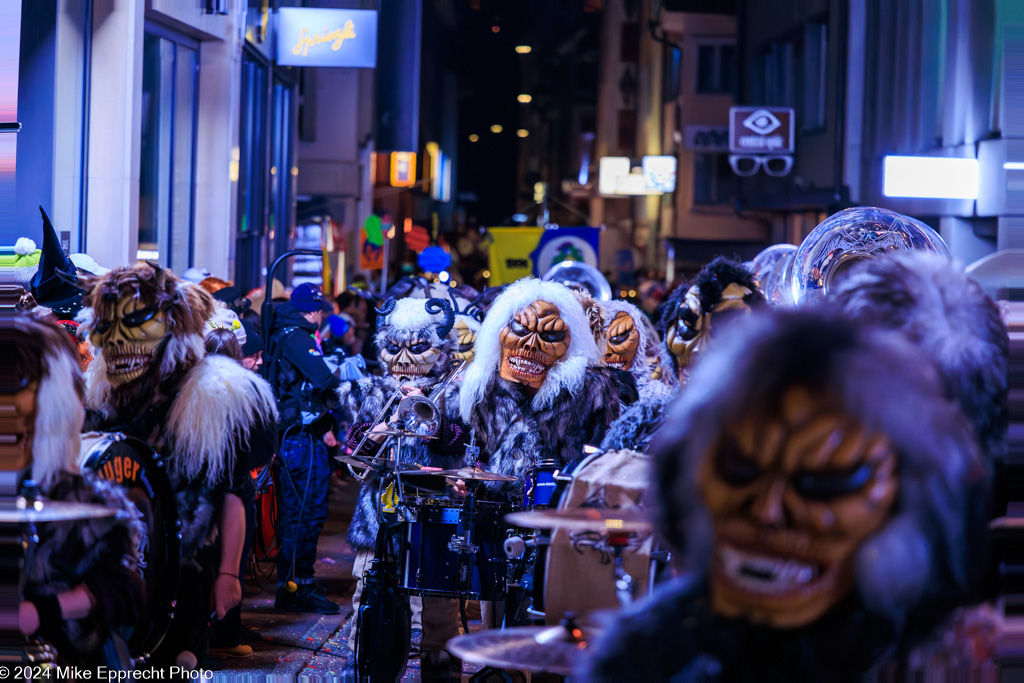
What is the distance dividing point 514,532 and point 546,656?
8.19 feet

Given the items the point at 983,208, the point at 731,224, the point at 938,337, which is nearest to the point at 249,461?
the point at 938,337

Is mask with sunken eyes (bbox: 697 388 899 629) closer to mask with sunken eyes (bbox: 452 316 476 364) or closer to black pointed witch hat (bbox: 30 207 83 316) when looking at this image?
black pointed witch hat (bbox: 30 207 83 316)

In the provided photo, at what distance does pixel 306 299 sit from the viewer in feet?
26.2

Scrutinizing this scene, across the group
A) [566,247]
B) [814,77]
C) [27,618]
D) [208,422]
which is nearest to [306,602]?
[208,422]

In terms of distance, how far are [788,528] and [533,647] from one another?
0.69 metres

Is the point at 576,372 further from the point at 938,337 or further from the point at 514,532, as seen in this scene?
the point at 938,337

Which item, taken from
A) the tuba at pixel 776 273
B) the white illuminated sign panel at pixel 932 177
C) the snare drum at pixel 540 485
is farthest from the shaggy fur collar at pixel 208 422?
the white illuminated sign panel at pixel 932 177

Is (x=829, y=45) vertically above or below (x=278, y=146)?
above

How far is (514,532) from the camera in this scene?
4992 mm

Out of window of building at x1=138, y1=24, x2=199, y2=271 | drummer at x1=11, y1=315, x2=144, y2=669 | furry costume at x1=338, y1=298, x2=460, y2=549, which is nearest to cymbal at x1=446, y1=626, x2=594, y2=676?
drummer at x1=11, y1=315, x2=144, y2=669

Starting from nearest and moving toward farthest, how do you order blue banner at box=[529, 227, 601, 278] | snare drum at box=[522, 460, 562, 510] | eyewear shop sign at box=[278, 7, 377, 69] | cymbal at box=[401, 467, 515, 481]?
cymbal at box=[401, 467, 515, 481] → snare drum at box=[522, 460, 562, 510] → eyewear shop sign at box=[278, 7, 377, 69] → blue banner at box=[529, 227, 601, 278]

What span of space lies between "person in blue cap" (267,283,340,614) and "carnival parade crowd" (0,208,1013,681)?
1038 mm

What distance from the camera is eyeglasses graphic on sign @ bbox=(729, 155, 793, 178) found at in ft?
60.8

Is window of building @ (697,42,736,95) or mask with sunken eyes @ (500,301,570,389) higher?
window of building @ (697,42,736,95)
